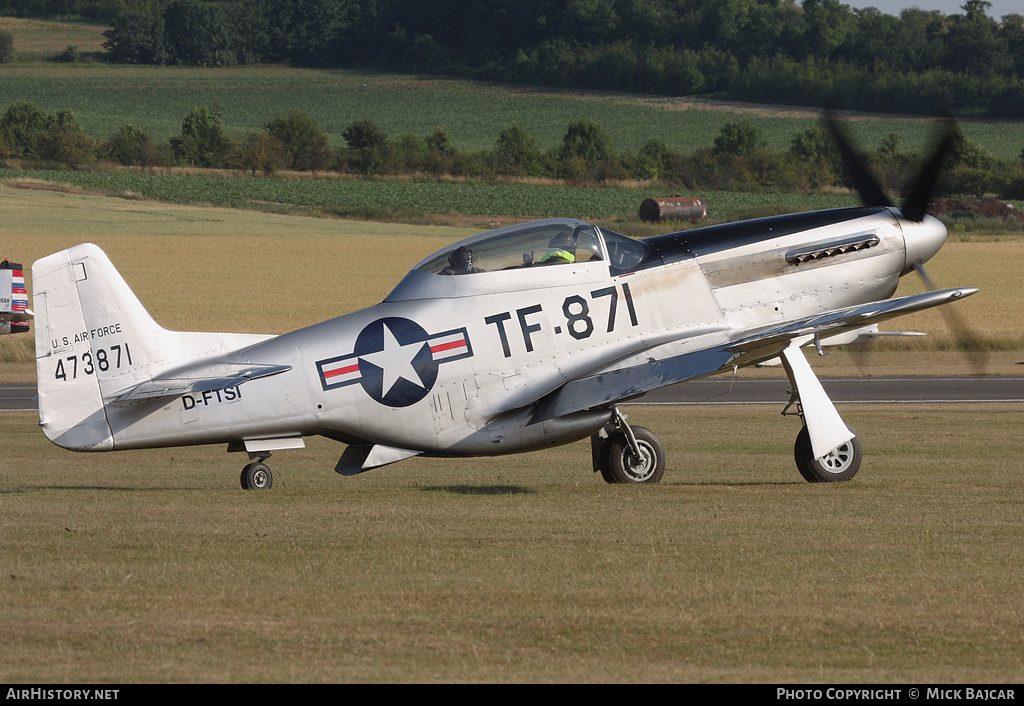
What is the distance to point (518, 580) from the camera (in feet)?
25.6

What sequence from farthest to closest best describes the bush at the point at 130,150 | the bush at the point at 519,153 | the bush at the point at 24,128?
the bush at the point at 519,153, the bush at the point at 130,150, the bush at the point at 24,128

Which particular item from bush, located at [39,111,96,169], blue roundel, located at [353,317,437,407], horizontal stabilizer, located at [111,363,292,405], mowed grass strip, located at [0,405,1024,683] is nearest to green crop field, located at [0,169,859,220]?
bush, located at [39,111,96,169]

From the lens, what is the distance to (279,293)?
4544 centimetres

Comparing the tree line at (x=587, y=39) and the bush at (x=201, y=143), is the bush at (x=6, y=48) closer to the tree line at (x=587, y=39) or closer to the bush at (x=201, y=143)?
the tree line at (x=587, y=39)

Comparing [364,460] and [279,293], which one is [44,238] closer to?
[279,293]

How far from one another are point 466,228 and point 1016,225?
99.7 ft

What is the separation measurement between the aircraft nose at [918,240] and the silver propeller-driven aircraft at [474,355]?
4.59 feet

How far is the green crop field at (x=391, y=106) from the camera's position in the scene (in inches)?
4419

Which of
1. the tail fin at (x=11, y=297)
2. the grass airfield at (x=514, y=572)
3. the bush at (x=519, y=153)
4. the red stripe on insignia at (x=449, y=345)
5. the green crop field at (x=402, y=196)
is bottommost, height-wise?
the grass airfield at (x=514, y=572)

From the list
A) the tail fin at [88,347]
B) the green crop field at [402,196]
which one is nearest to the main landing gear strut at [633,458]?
the tail fin at [88,347]

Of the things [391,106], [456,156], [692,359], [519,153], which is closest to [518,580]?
[692,359]

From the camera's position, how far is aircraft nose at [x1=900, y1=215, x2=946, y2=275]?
1323cm

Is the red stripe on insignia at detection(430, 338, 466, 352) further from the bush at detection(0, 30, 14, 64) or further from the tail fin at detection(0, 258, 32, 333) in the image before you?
the bush at detection(0, 30, 14, 64)
